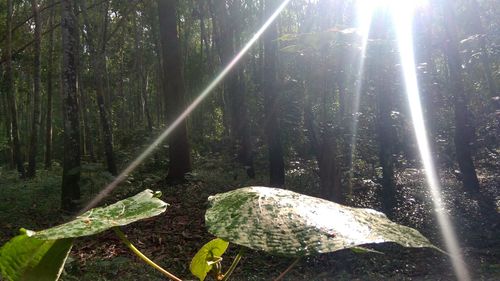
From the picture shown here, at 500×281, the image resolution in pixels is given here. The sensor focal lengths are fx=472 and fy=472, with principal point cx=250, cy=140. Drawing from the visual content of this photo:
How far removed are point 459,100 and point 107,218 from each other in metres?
10.1

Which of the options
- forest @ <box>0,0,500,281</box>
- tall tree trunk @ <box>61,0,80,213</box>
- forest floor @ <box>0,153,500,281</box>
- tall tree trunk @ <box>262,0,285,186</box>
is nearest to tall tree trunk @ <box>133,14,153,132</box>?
forest @ <box>0,0,500,281</box>

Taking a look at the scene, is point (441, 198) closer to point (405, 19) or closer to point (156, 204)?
point (405, 19)

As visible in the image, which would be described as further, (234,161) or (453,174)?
(234,161)

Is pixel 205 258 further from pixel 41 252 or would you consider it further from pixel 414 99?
pixel 414 99

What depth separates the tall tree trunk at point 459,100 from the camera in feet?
31.1

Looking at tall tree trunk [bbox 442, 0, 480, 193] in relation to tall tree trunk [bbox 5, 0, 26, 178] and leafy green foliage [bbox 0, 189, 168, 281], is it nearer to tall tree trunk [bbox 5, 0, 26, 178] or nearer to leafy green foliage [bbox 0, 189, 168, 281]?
leafy green foliage [bbox 0, 189, 168, 281]

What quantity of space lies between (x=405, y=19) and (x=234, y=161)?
6.56m

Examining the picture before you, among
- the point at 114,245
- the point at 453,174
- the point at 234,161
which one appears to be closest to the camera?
the point at 114,245

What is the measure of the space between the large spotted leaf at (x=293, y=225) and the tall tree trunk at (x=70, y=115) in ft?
28.6

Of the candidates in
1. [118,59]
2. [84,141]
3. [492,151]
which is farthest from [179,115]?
[118,59]

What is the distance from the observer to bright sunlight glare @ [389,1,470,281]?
6748mm

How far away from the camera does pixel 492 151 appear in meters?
12.9

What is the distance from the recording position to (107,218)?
0.68m

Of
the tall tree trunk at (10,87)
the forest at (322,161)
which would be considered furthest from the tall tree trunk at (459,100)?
the tall tree trunk at (10,87)
